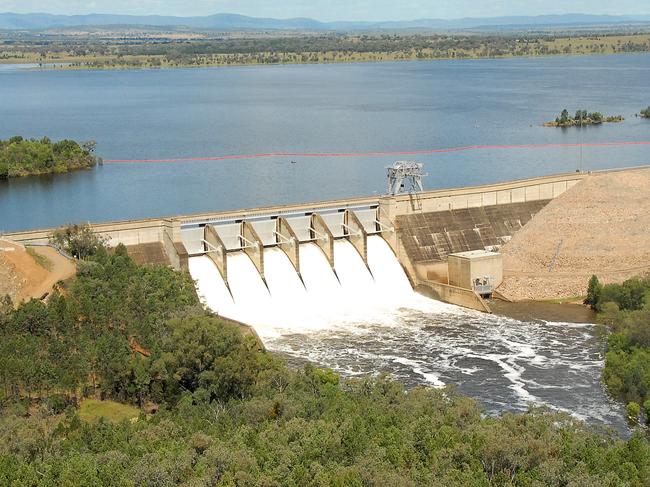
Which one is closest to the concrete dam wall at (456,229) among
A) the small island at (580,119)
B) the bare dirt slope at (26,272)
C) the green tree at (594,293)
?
the green tree at (594,293)

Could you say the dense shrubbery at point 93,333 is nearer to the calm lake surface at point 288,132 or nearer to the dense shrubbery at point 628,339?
the dense shrubbery at point 628,339

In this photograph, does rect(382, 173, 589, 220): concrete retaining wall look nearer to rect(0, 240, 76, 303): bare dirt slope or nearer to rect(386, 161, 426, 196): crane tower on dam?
rect(386, 161, 426, 196): crane tower on dam

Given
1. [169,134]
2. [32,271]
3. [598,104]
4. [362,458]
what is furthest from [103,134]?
[362,458]

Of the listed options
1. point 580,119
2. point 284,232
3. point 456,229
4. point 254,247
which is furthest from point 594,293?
point 580,119

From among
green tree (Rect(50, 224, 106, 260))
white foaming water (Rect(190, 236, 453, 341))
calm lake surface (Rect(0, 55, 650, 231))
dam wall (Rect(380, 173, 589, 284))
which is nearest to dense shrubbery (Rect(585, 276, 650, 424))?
white foaming water (Rect(190, 236, 453, 341))

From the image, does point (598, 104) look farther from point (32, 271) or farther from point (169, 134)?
point (32, 271)

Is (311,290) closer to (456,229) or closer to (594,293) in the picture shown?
(456,229)
